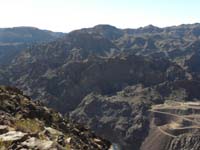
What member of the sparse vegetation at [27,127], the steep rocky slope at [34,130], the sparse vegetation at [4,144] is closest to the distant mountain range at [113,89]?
the steep rocky slope at [34,130]

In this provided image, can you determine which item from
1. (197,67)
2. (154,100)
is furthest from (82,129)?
(197,67)

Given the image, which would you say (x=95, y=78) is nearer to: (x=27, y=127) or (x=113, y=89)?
(x=113, y=89)

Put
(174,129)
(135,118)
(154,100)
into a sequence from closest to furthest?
(174,129) < (135,118) < (154,100)

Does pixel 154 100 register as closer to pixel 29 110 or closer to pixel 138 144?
pixel 138 144

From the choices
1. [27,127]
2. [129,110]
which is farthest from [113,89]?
[27,127]

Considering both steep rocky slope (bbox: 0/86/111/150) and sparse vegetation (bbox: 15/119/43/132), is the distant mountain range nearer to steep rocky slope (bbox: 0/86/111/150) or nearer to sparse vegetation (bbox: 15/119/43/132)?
steep rocky slope (bbox: 0/86/111/150)

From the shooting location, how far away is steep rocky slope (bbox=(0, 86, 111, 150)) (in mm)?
11570

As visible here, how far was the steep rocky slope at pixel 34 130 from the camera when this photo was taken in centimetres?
1157

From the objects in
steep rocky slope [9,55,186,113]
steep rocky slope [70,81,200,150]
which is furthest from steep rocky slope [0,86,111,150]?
steep rocky slope [9,55,186,113]

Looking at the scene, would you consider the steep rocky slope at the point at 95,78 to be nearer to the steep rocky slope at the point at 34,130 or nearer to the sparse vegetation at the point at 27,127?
the steep rocky slope at the point at 34,130

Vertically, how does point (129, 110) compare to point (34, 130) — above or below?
below

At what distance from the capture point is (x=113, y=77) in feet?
499

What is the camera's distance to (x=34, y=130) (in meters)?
14.9

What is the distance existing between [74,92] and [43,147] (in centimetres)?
13607
